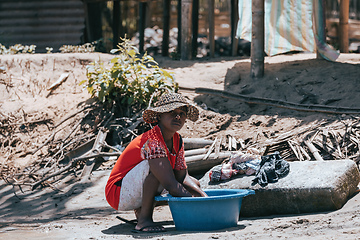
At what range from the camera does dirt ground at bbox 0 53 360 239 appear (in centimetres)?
388

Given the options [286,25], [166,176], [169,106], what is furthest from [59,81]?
[166,176]

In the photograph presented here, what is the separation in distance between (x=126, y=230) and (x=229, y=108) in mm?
3648

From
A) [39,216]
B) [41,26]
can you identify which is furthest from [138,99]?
[41,26]

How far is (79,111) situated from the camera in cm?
751

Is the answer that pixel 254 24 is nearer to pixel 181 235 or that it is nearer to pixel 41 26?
pixel 181 235

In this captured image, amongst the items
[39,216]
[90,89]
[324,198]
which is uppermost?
[90,89]

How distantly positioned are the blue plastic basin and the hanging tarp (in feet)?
17.1

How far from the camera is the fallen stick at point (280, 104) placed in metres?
6.32

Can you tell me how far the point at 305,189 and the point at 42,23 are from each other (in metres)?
10.8

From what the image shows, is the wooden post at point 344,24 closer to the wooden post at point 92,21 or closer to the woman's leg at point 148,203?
the wooden post at point 92,21

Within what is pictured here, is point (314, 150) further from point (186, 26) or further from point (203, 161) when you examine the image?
point (186, 26)

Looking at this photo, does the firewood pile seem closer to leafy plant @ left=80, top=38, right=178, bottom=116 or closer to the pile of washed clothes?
leafy plant @ left=80, top=38, right=178, bottom=116

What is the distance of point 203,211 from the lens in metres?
3.75

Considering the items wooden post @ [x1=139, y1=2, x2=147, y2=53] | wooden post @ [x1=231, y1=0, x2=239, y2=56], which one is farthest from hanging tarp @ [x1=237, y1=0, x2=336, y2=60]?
wooden post @ [x1=139, y1=2, x2=147, y2=53]
